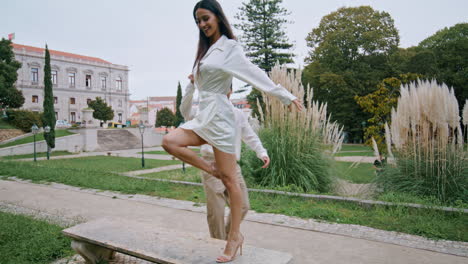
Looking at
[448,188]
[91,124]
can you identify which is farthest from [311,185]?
[91,124]

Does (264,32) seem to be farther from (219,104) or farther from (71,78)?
(71,78)

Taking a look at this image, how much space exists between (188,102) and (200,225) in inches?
77.6

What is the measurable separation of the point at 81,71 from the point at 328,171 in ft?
169

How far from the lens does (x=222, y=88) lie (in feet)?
6.98

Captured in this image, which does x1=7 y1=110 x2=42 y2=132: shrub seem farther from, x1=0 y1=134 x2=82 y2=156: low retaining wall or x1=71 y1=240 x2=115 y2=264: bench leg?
x1=71 y1=240 x2=115 y2=264: bench leg

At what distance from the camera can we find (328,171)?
581 centimetres

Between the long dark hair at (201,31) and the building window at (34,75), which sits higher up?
the building window at (34,75)

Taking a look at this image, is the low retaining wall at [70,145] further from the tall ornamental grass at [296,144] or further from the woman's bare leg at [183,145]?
the woman's bare leg at [183,145]

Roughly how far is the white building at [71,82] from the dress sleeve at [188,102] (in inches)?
1940

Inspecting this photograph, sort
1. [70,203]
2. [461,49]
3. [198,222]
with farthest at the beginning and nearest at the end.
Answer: [461,49] < [70,203] < [198,222]

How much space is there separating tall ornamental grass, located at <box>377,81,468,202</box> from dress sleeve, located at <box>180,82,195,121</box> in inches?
145

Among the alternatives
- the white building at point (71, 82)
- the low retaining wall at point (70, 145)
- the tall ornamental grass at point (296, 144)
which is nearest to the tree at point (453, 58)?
the tall ornamental grass at point (296, 144)

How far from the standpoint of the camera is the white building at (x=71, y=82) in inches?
1748

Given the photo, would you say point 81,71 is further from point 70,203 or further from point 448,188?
point 448,188
